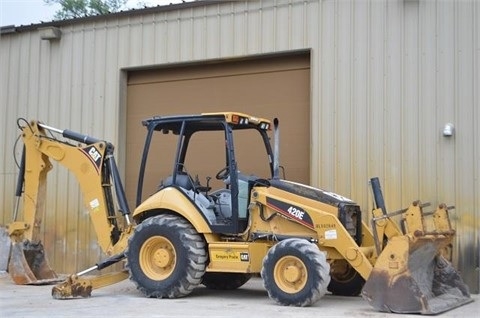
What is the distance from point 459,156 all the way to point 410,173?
2.76 feet

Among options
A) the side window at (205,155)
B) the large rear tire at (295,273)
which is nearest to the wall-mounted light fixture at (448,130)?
the large rear tire at (295,273)

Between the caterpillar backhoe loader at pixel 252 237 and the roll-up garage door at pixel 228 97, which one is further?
the roll-up garage door at pixel 228 97

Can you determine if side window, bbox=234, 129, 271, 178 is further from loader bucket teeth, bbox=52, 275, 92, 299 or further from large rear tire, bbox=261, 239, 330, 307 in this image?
loader bucket teeth, bbox=52, 275, 92, 299

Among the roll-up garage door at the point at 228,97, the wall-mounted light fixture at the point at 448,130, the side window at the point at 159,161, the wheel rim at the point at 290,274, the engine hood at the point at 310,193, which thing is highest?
the roll-up garage door at the point at 228,97

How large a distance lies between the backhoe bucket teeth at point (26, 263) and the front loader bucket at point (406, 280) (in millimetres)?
6186

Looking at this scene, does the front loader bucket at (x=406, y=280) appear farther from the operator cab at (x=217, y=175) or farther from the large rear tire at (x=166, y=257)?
the large rear tire at (x=166, y=257)

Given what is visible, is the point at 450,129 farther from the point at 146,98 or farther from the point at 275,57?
the point at 146,98

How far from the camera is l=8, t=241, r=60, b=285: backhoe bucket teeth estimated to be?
41.5ft

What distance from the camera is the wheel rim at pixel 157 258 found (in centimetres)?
1070

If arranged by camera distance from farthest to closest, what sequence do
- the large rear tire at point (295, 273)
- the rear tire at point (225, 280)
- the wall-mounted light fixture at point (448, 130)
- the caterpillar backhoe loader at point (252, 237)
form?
the wall-mounted light fixture at point (448, 130), the rear tire at point (225, 280), the large rear tire at point (295, 273), the caterpillar backhoe loader at point (252, 237)

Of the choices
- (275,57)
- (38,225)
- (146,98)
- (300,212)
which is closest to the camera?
(300,212)

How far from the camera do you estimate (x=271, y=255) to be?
9.87 metres

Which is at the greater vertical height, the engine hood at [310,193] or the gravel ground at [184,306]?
the engine hood at [310,193]

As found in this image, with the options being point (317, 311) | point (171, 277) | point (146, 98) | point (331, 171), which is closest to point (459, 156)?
point (331, 171)
